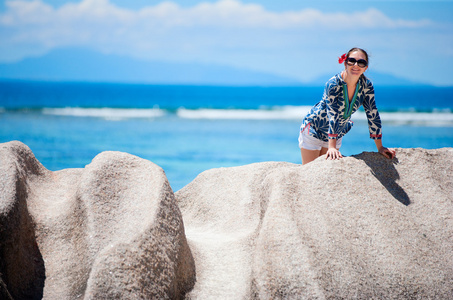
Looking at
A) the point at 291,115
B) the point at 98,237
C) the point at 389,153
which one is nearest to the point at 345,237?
the point at 389,153

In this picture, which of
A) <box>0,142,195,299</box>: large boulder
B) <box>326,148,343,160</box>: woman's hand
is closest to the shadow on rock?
<box>326,148,343,160</box>: woman's hand

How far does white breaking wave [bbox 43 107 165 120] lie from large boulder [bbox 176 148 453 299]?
19.8 m

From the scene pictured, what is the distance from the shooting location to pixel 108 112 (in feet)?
80.3

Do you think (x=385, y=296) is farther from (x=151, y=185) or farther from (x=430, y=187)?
(x=151, y=185)

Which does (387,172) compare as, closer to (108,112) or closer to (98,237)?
(98,237)

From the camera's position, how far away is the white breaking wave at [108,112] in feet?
75.4

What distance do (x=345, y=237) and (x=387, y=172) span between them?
2.71 ft

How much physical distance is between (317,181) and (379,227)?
52 cm

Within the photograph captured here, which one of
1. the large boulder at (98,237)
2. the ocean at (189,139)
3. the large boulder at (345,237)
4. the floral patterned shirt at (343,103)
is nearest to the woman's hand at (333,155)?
the large boulder at (345,237)

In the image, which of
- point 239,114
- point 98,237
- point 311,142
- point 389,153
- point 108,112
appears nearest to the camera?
point 98,237

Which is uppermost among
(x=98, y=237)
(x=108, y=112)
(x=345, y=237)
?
(x=345, y=237)

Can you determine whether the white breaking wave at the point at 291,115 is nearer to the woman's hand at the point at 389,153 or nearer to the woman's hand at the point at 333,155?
the woman's hand at the point at 389,153

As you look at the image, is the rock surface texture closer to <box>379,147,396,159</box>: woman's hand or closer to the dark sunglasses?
<box>379,147,396,159</box>: woman's hand

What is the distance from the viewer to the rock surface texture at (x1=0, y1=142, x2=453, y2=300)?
2523 millimetres
